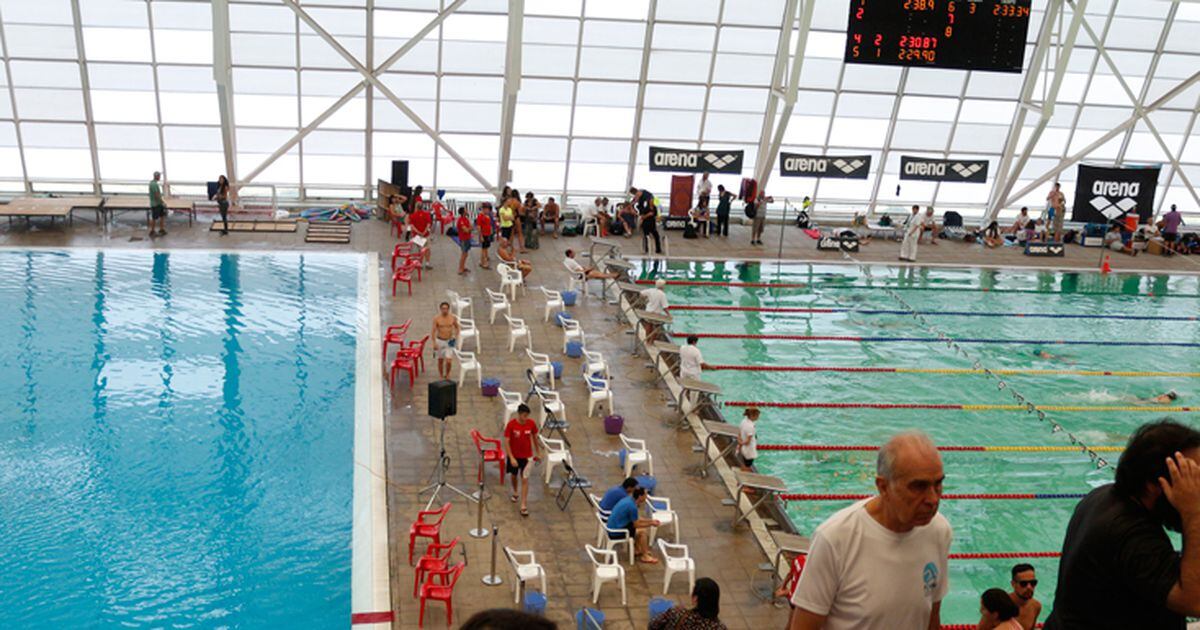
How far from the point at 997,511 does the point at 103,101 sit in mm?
18704

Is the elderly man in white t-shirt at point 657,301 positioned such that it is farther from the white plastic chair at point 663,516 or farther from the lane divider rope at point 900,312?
the white plastic chair at point 663,516

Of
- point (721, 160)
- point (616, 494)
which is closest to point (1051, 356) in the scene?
point (721, 160)

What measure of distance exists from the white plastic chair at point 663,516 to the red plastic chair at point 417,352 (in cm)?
474

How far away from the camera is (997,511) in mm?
12445

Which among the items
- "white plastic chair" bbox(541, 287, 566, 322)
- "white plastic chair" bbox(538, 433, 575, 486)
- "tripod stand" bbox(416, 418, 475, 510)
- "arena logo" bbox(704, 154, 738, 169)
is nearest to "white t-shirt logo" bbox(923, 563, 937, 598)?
"tripod stand" bbox(416, 418, 475, 510)

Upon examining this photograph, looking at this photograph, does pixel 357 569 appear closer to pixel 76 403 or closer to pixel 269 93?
pixel 76 403

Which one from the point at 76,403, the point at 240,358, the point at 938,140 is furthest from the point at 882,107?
the point at 76,403

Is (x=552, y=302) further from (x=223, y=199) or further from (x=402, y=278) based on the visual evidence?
(x=223, y=199)

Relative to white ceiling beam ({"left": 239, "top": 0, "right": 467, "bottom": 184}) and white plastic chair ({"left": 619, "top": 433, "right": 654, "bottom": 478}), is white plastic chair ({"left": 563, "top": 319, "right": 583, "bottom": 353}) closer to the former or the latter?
white plastic chair ({"left": 619, "top": 433, "right": 654, "bottom": 478})

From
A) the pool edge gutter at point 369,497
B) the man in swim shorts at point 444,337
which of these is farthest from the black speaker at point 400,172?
the man in swim shorts at point 444,337

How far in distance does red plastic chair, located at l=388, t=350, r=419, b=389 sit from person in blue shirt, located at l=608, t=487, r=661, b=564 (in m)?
4.87

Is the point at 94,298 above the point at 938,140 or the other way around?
the other way around

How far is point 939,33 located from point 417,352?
11.8 meters

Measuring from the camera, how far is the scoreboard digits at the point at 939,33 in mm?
20016
